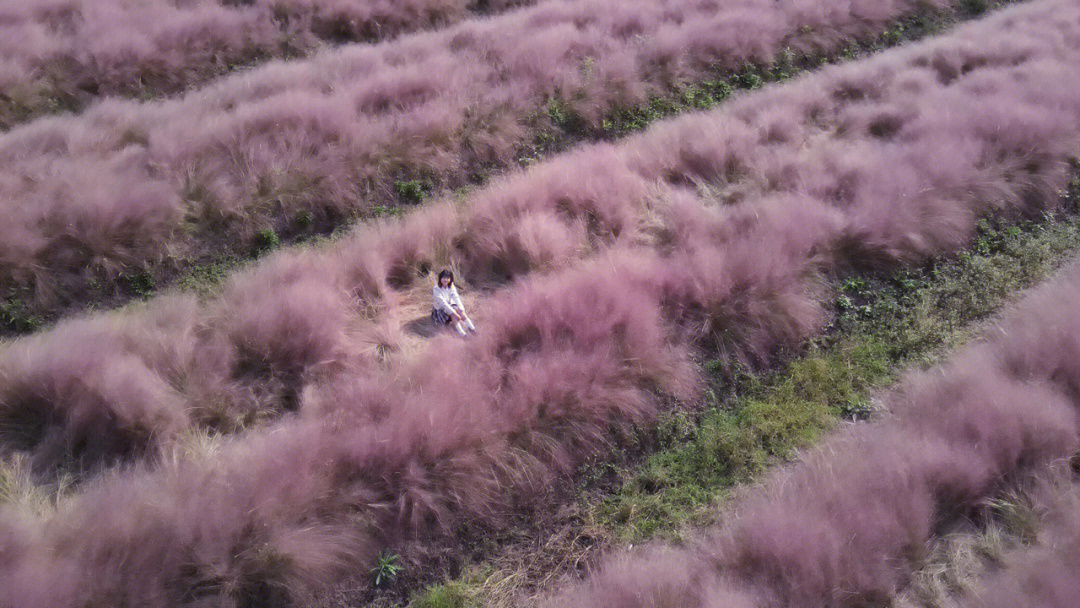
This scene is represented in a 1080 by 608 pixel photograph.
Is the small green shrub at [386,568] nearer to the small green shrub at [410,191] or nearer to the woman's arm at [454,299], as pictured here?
the woman's arm at [454,299]

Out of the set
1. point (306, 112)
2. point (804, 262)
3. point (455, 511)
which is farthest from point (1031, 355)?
point (306, 112)

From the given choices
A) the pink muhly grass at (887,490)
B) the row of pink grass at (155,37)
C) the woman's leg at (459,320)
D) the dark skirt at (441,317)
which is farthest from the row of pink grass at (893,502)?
the row of pink grass at (155,37)

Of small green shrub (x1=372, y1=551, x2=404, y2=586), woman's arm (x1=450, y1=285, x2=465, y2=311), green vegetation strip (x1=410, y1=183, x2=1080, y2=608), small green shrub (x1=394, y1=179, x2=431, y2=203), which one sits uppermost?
small green shrub (x1=394, y1=179, x2=431, y2=203)

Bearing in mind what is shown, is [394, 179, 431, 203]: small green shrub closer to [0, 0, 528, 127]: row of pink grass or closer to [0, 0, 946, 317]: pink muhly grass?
[0, 0, 946, 317]: pink muhly grass

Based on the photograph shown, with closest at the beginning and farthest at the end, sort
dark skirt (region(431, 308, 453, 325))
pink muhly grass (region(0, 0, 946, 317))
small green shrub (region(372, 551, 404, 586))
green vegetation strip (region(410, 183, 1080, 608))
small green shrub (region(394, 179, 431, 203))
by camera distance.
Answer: small green shrub (region(372, 551, 404, 586))
green vegetation strip (region(410, 183, 1080, 608))
dark skirt (region(431, 308, 453, 325))
pink muhly grass (region(0, 0, 946, 317))
small green shrub (region(394, 179, 431, 203))

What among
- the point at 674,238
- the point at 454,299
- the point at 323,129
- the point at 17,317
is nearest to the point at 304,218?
the point at 323,129

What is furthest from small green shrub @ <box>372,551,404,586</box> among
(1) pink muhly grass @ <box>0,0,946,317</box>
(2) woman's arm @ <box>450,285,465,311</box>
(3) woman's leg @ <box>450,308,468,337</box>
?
(1) pink muhly grass @ <box>0,0,946,317</box>
